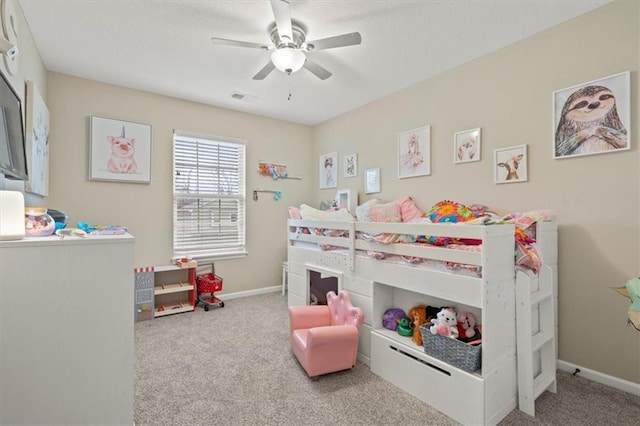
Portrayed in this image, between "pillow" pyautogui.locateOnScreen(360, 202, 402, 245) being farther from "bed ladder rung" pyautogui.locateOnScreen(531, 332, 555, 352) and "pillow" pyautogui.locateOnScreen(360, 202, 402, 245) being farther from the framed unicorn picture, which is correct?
the framed unicorn picture

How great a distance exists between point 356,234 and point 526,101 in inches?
67.0

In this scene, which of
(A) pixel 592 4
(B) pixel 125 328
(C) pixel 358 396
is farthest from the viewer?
(A) pixel 592 4

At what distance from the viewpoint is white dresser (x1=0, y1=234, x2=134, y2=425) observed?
106 centimetres

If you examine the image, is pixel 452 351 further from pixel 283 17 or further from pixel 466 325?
pixel 283 17

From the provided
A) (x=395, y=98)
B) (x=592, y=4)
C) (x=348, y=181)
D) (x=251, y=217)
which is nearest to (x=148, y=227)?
(x=251, y=217)

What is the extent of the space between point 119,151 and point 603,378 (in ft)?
15.2

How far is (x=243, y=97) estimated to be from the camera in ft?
11.9

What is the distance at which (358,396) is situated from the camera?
1850 mm

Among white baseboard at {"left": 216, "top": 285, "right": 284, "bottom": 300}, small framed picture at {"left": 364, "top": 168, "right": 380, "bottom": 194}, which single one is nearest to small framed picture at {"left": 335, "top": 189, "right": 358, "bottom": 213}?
small framed picture at {"left": 364, "top": 168, "right": 380, "bottom": 194}

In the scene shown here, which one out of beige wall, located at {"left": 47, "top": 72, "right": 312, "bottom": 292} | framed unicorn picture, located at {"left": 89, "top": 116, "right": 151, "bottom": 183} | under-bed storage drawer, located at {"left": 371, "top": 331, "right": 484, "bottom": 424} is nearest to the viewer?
under-bed storage drawer, located at {"left": 371, "top": 331, "right": 484, "bottom": 424}

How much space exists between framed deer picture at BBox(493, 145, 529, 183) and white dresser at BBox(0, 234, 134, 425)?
2657 mm

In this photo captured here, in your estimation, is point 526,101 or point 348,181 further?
point 348,181

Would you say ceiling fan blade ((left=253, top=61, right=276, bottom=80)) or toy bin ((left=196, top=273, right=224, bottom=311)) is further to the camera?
toy bin ((left=196, top=273, right=224, bottom=311))

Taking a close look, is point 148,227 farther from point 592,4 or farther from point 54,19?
point 592,4
